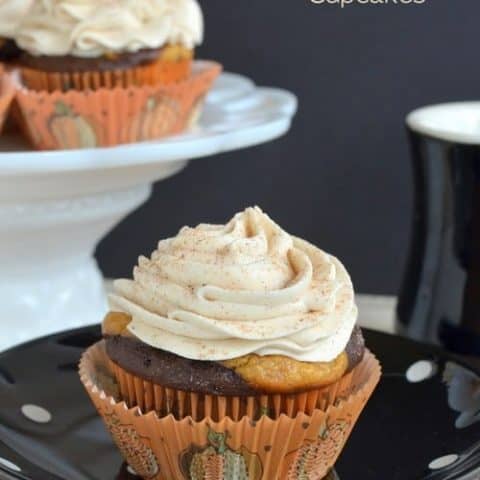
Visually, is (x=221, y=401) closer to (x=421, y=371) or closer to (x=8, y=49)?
(x=421, y=371)

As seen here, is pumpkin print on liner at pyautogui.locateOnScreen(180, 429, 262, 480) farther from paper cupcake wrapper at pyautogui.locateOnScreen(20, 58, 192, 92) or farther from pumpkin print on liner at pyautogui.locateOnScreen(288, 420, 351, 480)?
paper cupcake wrapper at pyautogui.locateOnScreen(20, 58, 192, 92)

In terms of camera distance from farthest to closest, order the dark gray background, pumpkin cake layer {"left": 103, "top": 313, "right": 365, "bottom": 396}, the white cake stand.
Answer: the dark gray background → the white cake stand → pumpkin cake layer {"left": 103, "top": 313, "right": 365, "bottom": 396}

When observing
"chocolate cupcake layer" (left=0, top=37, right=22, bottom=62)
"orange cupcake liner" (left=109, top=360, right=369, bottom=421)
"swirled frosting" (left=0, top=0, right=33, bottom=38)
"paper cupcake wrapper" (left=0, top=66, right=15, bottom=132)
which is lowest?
"orange cupcake liner" (left=109, top=360, right=369, bottom=421)

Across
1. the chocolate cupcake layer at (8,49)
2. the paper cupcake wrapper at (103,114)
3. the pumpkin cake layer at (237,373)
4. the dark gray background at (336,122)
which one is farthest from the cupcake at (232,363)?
the dark gray background at (336,122)

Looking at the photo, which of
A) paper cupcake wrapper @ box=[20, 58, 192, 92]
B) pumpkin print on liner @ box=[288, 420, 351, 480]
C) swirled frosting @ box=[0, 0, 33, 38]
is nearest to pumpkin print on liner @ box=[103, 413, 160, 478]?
pumpkin print on liner @ box=[288, 420, 351, 480]

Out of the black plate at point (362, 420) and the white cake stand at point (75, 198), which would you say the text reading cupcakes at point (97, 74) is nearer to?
the white cake stand at point (75, 198)

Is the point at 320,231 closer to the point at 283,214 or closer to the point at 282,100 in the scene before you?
the point at 283,214

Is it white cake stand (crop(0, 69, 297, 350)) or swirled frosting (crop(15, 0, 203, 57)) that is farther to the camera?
swirled frosting (crop(15, 0, 203, 57))
